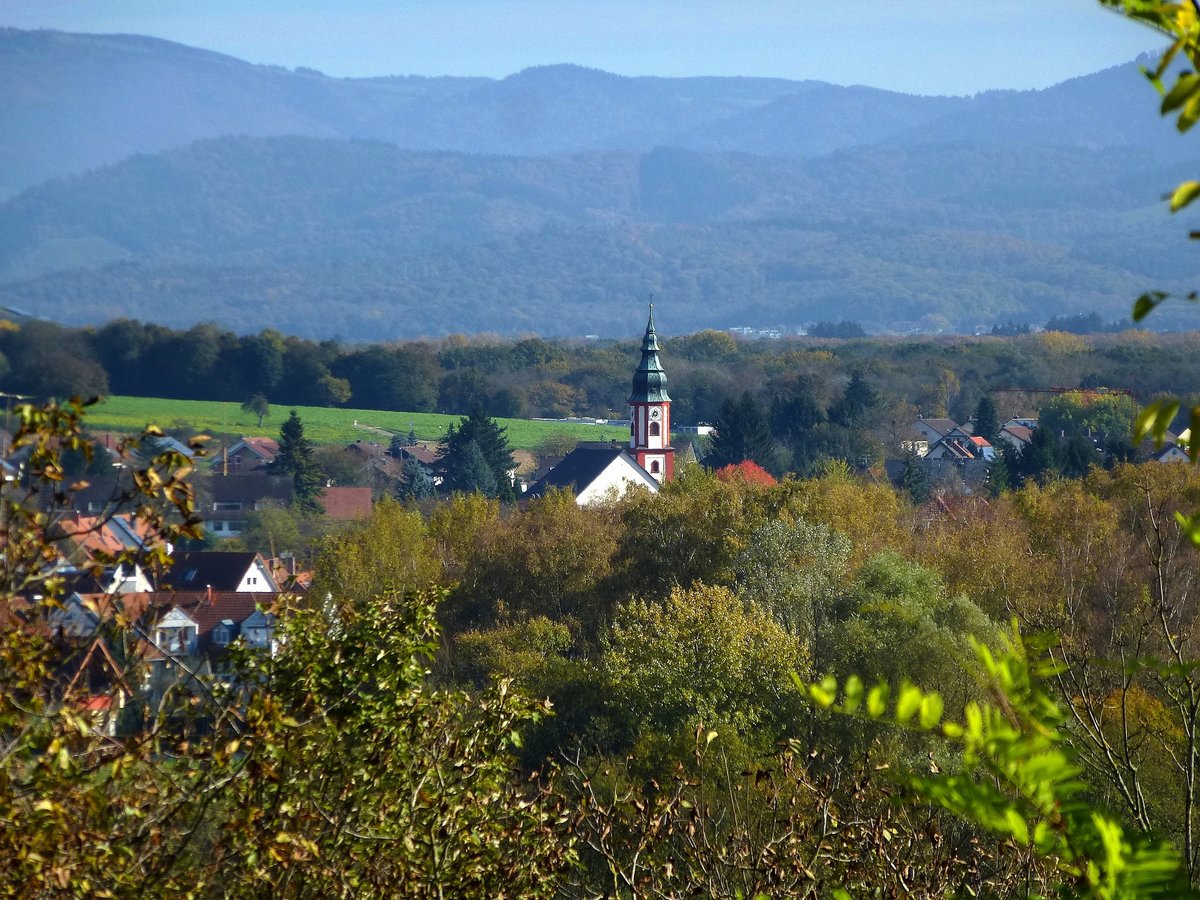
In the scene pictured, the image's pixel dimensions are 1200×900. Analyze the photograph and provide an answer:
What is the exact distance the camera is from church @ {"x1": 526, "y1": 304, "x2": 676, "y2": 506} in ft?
218

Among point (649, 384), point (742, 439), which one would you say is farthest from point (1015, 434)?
point (649, 384)

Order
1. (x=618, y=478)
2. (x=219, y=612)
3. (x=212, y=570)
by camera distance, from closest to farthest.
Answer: (x=219, y=612) < (x=212, y=570) < (x=618, y=478)

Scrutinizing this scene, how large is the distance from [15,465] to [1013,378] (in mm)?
96723

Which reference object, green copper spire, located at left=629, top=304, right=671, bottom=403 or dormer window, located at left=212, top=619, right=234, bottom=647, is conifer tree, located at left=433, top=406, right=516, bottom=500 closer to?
green copper spire, located at left=629, top=304, right=671, bottom=403

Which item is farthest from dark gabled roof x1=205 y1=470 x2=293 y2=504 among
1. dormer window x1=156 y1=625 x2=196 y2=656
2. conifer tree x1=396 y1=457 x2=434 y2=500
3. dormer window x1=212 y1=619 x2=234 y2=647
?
dormer window x1=156 y1=625 x2=196 y2=656

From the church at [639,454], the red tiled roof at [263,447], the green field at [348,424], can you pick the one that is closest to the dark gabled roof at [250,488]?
the green field at [348,424]

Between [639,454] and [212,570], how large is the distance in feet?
95.9

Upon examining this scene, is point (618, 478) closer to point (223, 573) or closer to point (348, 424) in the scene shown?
point (348, 424)

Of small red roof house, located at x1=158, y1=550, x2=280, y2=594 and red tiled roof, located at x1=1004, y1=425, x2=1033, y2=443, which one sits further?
red tiled roof, located at x1=1004, y1=425, x2=1033, y2=443

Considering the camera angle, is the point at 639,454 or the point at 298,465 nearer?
the point at 298,465

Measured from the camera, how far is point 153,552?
561 cm

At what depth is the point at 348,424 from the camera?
81.2 meters

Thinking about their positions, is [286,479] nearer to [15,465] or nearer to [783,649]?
[783,649]

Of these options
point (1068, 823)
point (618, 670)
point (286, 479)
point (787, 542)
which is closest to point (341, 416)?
Answer: point (286, 479)
